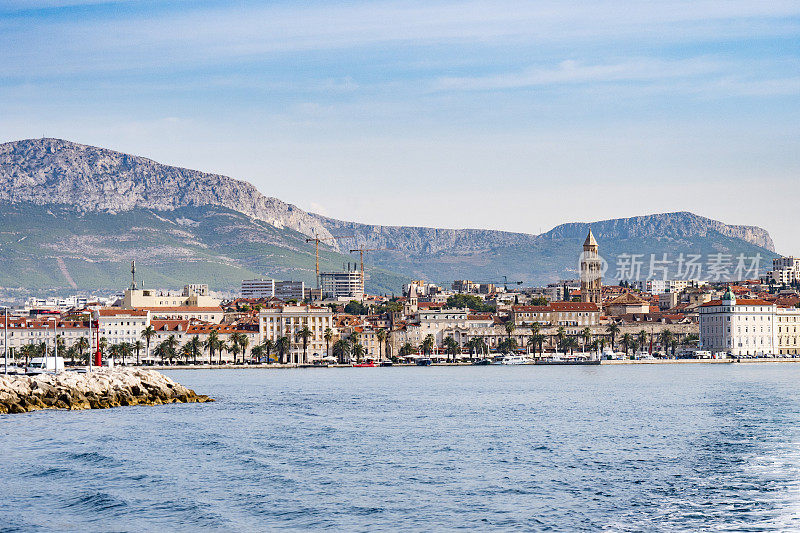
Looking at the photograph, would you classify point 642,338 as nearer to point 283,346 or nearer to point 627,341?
point 627,341

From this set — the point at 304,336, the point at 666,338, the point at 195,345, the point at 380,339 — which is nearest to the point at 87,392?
the point at 195,345

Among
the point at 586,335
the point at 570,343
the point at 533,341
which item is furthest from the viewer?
the point at 586,335

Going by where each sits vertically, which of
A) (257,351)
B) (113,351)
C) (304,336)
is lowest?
(257,351)

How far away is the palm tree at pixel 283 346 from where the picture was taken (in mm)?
156500

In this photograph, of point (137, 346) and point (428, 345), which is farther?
point (428, 345)

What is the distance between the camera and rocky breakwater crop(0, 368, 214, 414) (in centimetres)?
5962

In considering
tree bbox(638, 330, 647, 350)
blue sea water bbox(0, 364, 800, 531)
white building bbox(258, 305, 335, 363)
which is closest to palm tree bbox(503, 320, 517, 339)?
tree bbox(638, 330, 647, 350)

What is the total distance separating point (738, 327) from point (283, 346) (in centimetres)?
6551

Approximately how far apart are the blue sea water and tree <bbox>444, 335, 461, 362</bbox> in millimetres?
99655

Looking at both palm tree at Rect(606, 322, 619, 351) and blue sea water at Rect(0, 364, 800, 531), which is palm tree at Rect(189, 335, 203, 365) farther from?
blue sea water at Rect(0, 364, 800, 531)

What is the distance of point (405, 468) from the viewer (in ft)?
119

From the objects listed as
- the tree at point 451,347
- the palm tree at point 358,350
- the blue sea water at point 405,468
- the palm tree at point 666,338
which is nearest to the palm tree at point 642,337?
the palm tree at point 666,338

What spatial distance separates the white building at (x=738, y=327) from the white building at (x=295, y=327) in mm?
55974

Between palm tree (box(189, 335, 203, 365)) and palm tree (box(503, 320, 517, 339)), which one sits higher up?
palm tree (box(503, 320, 517, 339))
